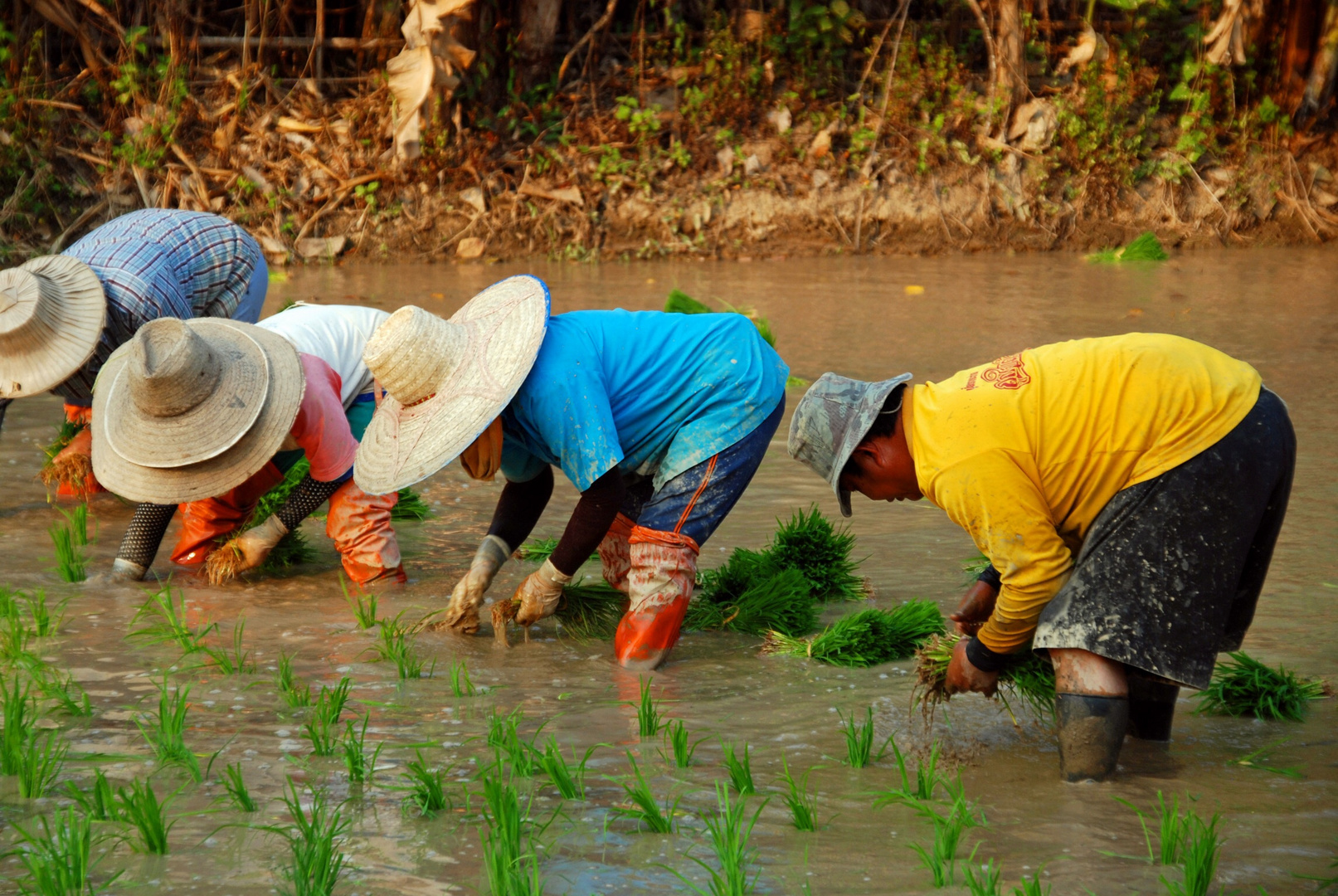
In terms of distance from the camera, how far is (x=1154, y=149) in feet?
39.5

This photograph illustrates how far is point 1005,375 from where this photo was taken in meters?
2.54

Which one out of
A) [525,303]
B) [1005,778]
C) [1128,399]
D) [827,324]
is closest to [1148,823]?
[1005,778]

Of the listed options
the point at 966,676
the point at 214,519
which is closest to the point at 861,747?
the point at 966,676

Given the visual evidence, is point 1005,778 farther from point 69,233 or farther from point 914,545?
point 69,233

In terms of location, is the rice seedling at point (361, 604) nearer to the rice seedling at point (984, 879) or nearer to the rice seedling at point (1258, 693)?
the rice seedling at point (984, 879)

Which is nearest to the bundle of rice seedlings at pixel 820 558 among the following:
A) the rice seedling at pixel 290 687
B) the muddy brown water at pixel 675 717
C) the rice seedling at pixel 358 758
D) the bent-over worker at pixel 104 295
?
the muddy brown water at pixel 675 717

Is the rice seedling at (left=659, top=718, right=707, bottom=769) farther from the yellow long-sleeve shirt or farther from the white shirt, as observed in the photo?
the white shirt

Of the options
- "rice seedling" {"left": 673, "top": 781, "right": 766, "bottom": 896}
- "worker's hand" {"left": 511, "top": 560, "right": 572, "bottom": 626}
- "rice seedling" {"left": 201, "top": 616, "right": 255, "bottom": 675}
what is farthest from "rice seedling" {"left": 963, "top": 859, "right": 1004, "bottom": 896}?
"rice seedling" {"left": 201, "top": 616, "right": 255, "bottom": 675}

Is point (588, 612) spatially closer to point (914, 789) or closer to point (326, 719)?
point (326, 719)

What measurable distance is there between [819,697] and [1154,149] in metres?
10.5

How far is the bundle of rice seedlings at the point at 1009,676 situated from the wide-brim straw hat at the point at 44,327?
9.46 feet

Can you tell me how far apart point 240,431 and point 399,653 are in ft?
2.89

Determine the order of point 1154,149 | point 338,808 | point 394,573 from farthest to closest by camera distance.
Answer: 1. point 1154,149
2. point 394,573
3. point 338,808

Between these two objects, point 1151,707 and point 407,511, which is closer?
point 1151,707
